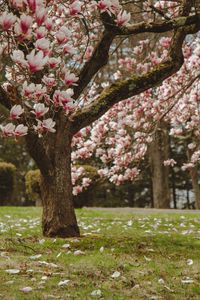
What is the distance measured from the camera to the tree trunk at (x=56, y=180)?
21.0 ft

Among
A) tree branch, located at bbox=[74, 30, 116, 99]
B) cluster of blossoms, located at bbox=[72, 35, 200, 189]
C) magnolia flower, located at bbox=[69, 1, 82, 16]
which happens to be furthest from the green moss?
magnolia flower, located at bbox=[69, 1, 82, 16]

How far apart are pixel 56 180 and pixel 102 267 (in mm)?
2100

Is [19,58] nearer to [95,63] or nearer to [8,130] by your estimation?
[8,130]

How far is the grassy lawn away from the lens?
145 inches

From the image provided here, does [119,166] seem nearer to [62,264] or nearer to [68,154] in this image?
[68,154]

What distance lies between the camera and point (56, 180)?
6410mm

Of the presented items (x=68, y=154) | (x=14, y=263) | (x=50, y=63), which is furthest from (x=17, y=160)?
(x=50, y=63)

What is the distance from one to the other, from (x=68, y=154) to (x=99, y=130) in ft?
5.89

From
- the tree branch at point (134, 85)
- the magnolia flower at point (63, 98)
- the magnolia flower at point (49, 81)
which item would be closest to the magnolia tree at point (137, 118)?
the tree branch at point (134, 85)

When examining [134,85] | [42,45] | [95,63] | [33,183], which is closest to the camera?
[42,45]

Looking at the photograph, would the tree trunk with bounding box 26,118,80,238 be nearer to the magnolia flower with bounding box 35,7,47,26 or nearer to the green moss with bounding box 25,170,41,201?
the magnolia flower with bounding box 35,7,47,26

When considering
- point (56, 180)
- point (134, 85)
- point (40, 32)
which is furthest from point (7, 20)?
point (56, 180)

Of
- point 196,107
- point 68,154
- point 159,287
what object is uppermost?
point 196,107

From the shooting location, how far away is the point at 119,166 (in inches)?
328
